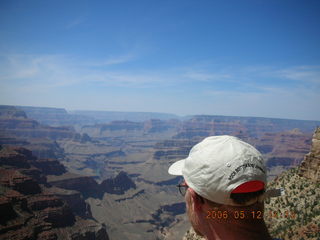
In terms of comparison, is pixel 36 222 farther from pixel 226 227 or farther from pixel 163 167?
pixel 163 167

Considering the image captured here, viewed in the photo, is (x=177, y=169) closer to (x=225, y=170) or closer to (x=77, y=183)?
(x=225, y=170)

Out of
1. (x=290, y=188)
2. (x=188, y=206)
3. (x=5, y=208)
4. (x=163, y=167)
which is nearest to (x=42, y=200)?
(x=5, y=208)

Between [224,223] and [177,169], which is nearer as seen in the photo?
[224,223]

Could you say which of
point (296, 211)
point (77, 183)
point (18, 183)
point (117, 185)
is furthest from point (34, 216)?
point (117, 185)

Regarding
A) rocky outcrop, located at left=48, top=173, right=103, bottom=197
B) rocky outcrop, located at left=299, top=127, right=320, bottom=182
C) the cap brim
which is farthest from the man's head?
rocky outcrop, located at left=48, top=173, right=103, bottom=197
